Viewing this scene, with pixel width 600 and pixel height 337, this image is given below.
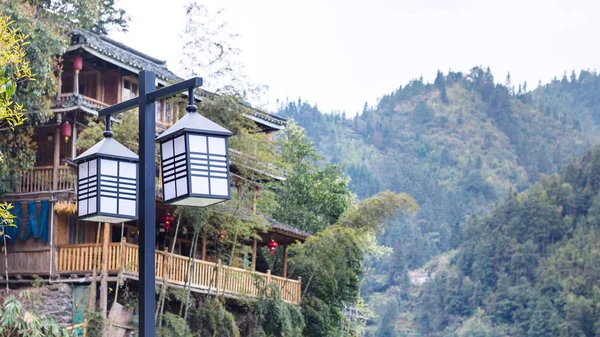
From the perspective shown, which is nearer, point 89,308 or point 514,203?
point 89,308

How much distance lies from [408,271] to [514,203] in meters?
36.5

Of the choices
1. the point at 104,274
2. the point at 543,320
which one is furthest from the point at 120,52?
the point at 543,320

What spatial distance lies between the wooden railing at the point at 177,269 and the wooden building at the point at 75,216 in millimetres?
18

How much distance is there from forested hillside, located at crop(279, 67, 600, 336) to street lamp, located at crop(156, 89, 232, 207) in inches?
4230

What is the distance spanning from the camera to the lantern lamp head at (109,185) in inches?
259

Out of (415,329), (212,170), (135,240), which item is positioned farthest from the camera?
(415,329)

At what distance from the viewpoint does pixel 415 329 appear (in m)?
105

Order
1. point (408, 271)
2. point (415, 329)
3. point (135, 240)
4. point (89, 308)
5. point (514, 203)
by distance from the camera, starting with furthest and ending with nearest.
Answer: point (408, 271)
point (415, 329)
point (514, 203)
point (135, 240)
point (89, 308)

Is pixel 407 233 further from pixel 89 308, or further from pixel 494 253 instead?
pixel 89 308

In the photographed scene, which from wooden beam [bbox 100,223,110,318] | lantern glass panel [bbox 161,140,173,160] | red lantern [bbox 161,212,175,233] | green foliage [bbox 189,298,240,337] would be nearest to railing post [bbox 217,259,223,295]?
green foliage [bbox 189,298,240,337]

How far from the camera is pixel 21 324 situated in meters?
15.5

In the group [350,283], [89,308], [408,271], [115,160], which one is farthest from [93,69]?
[408,271]

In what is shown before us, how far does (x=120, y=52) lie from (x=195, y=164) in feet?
55.7

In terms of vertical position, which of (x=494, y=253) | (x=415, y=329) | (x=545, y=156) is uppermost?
(x=545, y=156)
